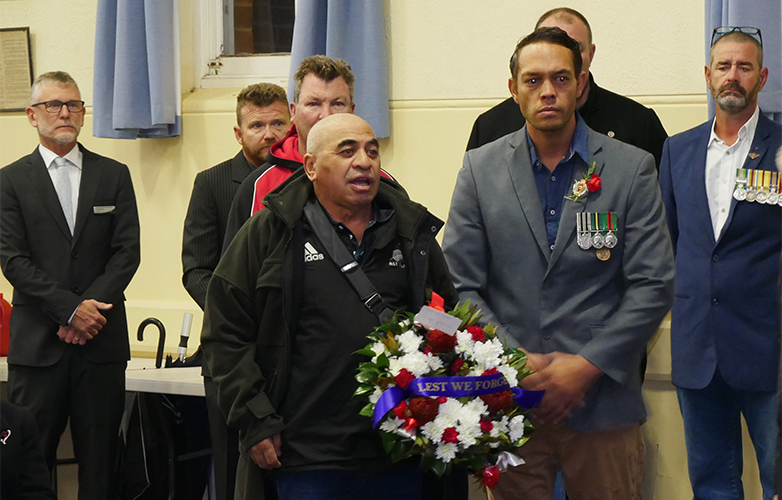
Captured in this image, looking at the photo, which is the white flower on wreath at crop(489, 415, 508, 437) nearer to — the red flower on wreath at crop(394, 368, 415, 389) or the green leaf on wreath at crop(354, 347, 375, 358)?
the red flower on wreath at crop(394, 368, 415, 389)

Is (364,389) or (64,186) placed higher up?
(64,186)

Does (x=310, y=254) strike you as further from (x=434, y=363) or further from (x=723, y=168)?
(x=723, y=168)

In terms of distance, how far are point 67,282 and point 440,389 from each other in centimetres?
210

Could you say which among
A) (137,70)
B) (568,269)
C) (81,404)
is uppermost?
(137,70)

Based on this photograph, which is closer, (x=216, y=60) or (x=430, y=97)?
(x=430, y=97)

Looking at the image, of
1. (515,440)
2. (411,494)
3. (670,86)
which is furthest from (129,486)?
(670,86)

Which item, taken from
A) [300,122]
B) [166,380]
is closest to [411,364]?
[300,122]

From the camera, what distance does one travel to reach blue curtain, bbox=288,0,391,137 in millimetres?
3951

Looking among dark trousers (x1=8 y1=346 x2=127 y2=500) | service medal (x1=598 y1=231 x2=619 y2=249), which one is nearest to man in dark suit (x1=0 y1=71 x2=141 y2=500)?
dark trousers (x1=8 y1=346 x2=127 y2=500)

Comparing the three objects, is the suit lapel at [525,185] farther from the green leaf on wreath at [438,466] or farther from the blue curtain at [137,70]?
the blue curtain at [137,70]

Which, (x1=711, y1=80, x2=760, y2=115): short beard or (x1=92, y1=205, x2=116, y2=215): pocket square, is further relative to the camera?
(x1=92, y1=205, x2=116, y2=215): pocket square

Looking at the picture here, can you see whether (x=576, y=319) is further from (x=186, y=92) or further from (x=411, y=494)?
(x=186, y=92)

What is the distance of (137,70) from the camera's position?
4.34 m

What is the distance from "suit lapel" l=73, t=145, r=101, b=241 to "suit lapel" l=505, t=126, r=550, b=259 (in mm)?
1947
